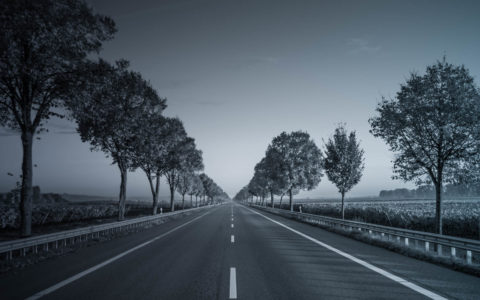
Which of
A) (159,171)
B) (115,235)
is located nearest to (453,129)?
(115,235)

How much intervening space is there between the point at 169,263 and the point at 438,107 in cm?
1336

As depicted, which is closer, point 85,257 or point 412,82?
point 85,257

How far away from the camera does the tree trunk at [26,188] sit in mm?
10812

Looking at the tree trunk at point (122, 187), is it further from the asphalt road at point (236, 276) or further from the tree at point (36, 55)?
the asphalt road at point (236, 276)

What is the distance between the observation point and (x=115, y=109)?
1380cm

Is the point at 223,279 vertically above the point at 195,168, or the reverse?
the point at 195,168

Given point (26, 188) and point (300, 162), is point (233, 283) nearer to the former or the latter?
point (26, 188)

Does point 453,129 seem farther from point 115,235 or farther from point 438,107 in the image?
point 115,235

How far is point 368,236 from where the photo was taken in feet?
Result: 42.0

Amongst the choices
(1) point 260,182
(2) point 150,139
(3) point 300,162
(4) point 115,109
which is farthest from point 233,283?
(1) point 260,182

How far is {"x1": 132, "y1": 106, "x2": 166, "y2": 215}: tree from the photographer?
19.4 m

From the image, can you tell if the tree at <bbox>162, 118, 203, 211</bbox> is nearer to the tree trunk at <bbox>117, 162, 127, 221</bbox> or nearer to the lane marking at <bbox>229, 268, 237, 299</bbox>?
the tree trunk at <bbox>117, 162, 127, 221</bbox>

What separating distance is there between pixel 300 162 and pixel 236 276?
32197 millimetres

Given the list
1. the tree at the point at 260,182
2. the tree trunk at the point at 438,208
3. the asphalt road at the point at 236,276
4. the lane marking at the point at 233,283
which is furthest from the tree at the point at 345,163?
the tree at the point at 260,182
